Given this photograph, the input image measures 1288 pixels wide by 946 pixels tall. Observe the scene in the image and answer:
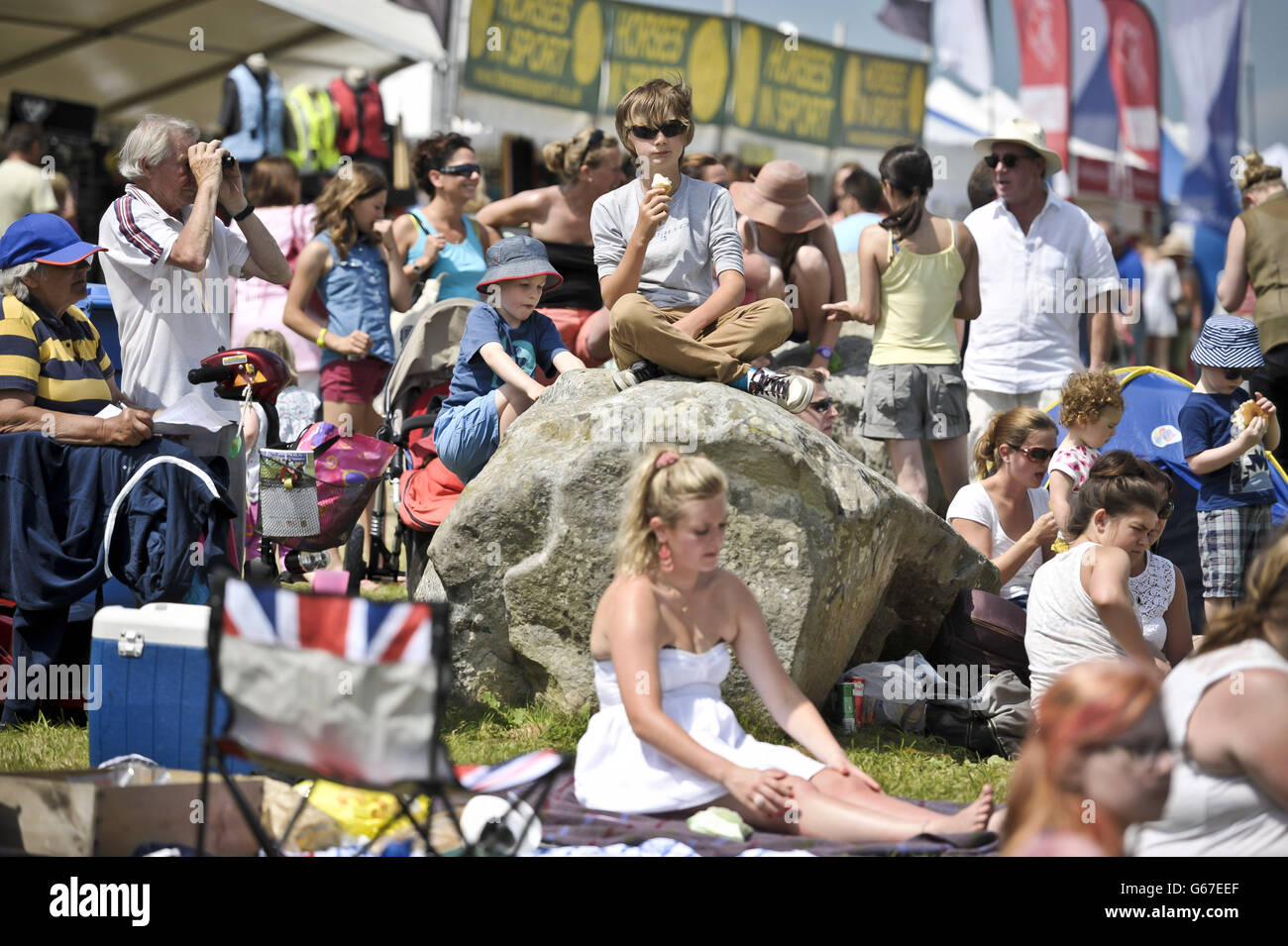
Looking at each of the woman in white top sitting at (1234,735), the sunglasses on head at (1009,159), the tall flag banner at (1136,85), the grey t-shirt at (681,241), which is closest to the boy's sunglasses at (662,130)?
the grey t-shirt at (681,241)

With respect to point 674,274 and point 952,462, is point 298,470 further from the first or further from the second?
point 952,462

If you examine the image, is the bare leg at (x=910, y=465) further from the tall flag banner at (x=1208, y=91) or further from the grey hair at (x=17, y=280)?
the tall flag banner at (x=1208, y=91)

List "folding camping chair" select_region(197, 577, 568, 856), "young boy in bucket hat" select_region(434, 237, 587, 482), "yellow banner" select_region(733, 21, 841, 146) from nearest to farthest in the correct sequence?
1. "folding camping chair" select_region(197, 577, 568, 856)
2. "young boy in bucket hat" select_region(434, 237, 587, 482)
3. "yellow banner" select_region(733, 21, 841, 146)

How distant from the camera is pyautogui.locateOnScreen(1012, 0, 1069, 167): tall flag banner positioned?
746 inches

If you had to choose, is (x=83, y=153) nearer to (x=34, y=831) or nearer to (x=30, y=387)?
(x=30, y=387)

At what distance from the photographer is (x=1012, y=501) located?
630cm

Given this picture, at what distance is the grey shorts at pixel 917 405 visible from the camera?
704 cm

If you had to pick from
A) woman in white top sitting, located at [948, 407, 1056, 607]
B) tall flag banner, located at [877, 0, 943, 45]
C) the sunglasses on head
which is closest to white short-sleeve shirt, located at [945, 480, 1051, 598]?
woman in white top sitting, located at [948, 407, 1056, 607]

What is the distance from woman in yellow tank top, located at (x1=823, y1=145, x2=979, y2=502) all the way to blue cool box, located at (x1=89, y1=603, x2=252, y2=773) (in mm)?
3934

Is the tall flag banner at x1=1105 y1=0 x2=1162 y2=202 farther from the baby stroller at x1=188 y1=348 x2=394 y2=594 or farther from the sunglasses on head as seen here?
the baby stroller at x1=188 y1=348 x2=394 y2=594

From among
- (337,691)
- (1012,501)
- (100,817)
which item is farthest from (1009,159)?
(100,817)

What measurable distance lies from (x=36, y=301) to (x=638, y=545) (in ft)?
9.15

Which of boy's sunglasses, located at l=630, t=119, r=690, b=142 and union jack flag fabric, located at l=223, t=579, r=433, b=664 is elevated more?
boy's sunglasses, located at l=630, t=119, r=690, b=142

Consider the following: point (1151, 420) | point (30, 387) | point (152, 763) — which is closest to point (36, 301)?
point (30, 387)
